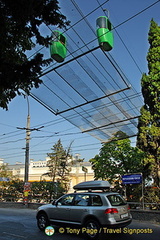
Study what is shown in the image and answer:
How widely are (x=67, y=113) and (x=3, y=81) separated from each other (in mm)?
6897

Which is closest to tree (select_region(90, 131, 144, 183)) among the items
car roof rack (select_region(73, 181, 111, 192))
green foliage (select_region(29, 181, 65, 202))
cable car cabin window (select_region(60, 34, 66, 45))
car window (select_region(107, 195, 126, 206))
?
green foliage (select_region(29, 181, 65, 202))

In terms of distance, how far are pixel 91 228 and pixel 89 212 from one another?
49 cm

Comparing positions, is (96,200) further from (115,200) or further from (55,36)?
(55,36)

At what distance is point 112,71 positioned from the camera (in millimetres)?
8766

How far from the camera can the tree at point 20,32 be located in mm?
4129

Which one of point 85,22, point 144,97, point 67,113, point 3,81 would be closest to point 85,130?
point 67,113

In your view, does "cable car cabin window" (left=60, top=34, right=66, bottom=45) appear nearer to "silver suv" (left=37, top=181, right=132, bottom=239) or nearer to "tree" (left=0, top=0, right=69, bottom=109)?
"tree" (left=0, top=0, right=69, bottom=109)

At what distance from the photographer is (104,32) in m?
7.25

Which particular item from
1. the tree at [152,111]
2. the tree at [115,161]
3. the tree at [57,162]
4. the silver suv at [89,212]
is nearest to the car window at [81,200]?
the silver suv at [89,212]

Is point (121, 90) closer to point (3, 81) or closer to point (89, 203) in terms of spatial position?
point (89, 203)

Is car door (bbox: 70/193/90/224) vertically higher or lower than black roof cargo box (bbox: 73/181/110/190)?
lower

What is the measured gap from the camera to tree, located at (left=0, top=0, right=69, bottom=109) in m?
4.13

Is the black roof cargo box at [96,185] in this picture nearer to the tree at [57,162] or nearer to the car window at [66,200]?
the car window at [66,200]

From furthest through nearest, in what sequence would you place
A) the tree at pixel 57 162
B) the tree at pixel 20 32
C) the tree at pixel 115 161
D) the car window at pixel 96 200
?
the tree at pixel 57 162, the tree at pixel 115 161, the car window at pixel 96 200, the tree at pixel 20 32
